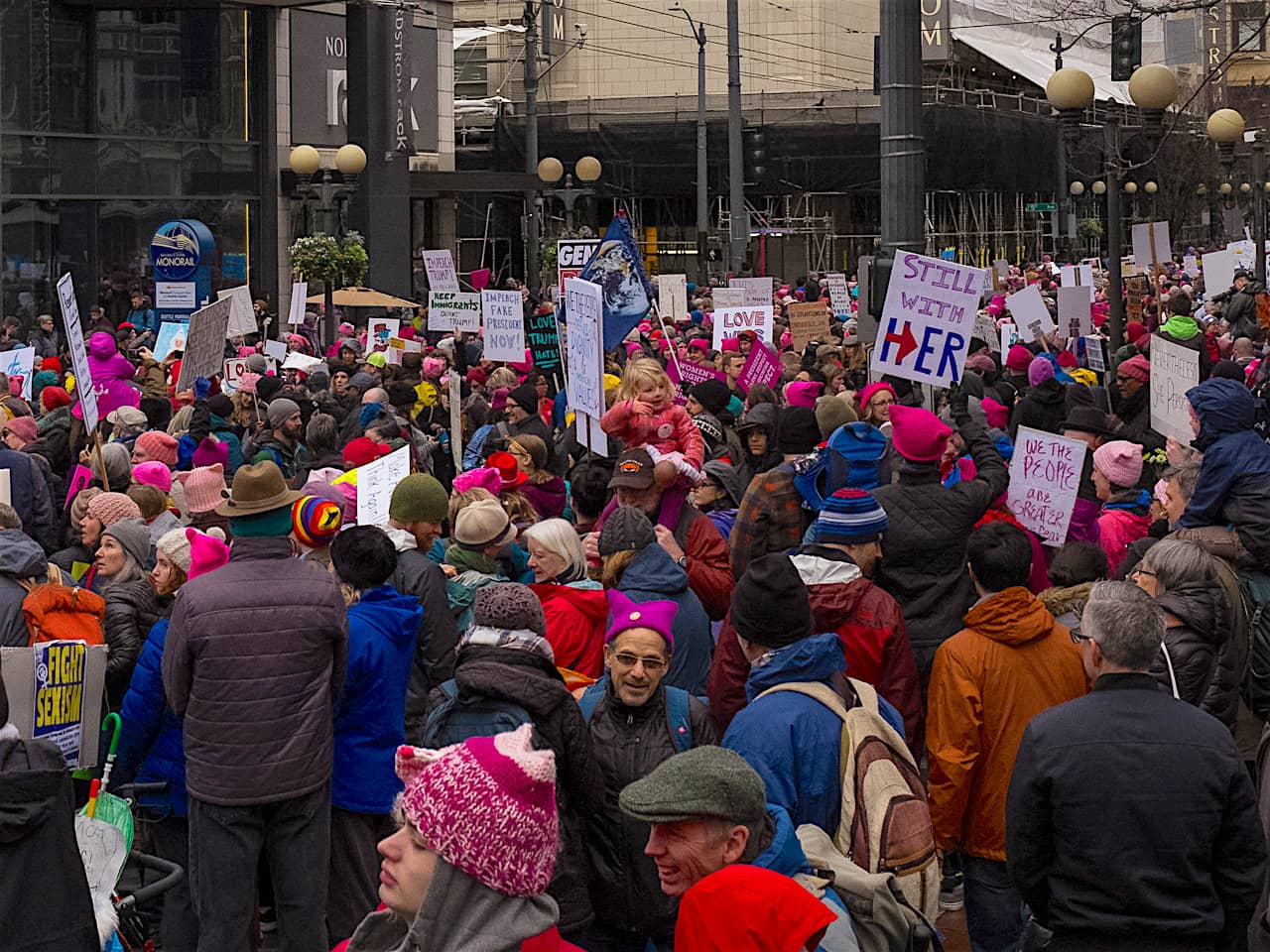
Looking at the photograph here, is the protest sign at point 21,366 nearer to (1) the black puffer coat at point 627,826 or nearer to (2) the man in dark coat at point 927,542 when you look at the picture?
(2) the man in dark coat at point 927,542

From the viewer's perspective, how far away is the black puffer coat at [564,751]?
4.90m

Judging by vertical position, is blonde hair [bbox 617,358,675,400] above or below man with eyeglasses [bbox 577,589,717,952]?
above

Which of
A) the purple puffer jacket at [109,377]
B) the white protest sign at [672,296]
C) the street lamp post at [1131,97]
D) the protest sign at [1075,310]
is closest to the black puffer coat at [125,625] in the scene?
the purple puffer jacket at [109,377]

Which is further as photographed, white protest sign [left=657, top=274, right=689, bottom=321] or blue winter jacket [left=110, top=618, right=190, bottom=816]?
white protest sign [left=657, top=274, right=689, bottom=321]

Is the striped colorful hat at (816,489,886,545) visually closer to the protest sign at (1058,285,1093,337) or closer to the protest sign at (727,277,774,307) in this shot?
the protest sign at (1058,285,1093,337)

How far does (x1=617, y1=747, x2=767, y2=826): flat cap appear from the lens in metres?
3.81

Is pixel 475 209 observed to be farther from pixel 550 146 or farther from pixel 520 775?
pixel 520 775

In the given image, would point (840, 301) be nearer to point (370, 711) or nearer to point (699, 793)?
point (370, 711)

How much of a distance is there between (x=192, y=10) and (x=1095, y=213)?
5049 cm

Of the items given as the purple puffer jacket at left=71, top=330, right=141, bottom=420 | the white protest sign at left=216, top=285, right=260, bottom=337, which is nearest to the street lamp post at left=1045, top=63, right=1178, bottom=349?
the purple puffer jacket at left=71, top=330, right=141, bottom=420

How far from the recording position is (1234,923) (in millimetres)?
→ 4469

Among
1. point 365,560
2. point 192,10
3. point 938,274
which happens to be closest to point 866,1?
point 192,10

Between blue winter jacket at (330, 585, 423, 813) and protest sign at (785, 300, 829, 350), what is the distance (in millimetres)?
13141

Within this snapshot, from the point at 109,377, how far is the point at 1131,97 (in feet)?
27.5
